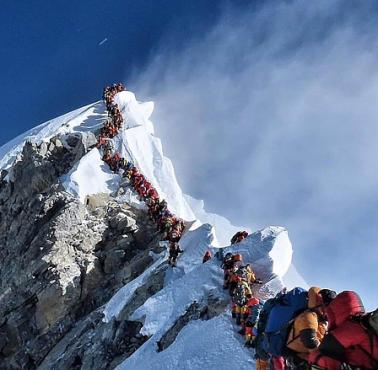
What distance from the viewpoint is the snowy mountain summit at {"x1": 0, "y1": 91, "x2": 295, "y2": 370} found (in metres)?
15.7

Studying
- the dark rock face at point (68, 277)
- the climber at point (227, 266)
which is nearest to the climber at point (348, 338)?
the climber at point (227, 266)

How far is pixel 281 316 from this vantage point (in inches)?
317

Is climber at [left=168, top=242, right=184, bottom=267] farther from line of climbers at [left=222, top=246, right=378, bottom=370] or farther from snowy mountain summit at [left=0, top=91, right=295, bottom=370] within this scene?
line of climbers at [left=222, top=246, right=378, bottom=370]

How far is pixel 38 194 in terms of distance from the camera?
35.8 meters

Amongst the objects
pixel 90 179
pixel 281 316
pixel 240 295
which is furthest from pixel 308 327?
pixel 90 179

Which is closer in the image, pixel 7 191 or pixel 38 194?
pixel 38 194

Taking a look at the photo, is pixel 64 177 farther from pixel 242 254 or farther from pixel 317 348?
pixel 317 348

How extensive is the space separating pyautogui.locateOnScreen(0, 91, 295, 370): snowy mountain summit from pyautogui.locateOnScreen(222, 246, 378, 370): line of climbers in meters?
3.74

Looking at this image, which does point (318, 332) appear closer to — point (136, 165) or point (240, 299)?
point (240, 299)

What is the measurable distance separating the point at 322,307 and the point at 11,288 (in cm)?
2532

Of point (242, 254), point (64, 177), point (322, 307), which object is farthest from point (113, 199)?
point (322, 307)

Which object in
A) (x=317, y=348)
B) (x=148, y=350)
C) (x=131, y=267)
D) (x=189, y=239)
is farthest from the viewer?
(x=131, y=267)

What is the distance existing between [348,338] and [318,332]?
5.08 ft

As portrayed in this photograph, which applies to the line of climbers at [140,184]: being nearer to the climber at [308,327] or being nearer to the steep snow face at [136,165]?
the steep snow face at [136,165]
